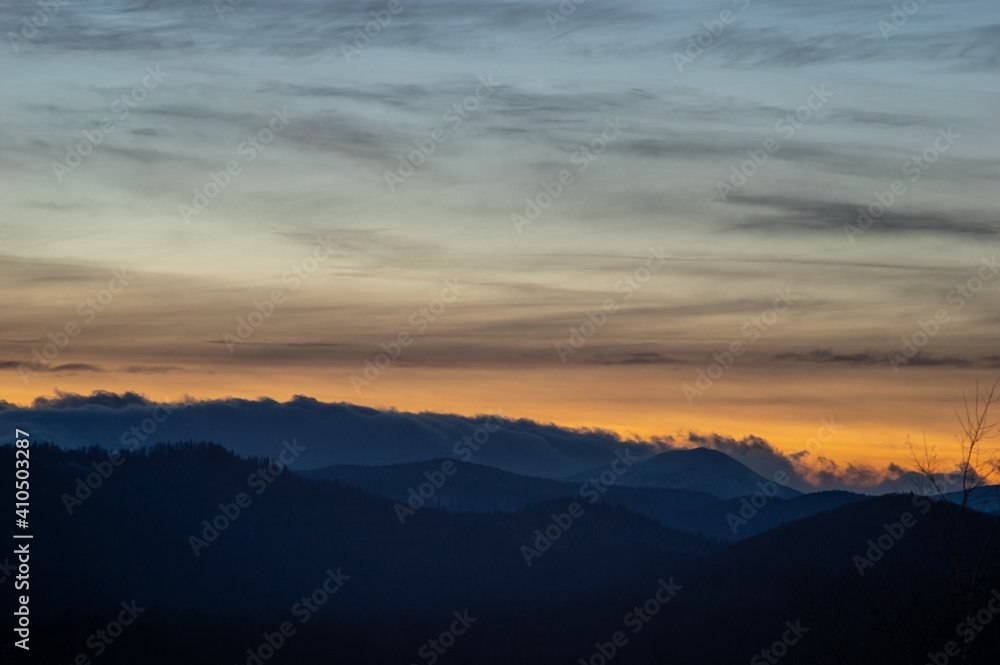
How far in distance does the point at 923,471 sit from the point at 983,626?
5626 mm

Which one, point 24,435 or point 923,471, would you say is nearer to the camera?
point 923,471

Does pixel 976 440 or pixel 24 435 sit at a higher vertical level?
pixel 976 440

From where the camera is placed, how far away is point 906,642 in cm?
3103

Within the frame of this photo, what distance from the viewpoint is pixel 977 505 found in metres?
40.6

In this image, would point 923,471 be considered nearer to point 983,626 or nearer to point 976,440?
point 976,440

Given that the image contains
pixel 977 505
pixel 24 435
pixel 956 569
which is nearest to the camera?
pixel 956 569

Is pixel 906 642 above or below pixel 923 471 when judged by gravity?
below

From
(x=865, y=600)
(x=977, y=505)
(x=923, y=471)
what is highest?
(x=923, y=471)

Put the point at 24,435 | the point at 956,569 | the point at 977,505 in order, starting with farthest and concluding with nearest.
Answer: the point at 24,435
the point at 977,505
the point at 956,569

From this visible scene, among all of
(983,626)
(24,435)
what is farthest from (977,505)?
(24,435)

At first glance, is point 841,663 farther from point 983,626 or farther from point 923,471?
point 923,471

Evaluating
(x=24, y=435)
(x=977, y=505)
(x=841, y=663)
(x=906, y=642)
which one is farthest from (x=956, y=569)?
(x=24, y=435)

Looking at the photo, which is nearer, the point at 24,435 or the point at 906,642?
the point at 906,642

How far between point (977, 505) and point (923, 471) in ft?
37.6
